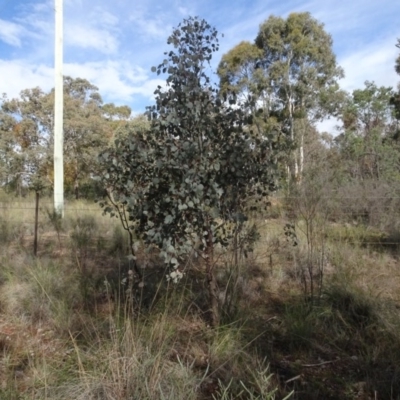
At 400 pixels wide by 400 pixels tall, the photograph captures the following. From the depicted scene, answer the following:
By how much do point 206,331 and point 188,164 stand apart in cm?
148

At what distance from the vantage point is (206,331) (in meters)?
3.41

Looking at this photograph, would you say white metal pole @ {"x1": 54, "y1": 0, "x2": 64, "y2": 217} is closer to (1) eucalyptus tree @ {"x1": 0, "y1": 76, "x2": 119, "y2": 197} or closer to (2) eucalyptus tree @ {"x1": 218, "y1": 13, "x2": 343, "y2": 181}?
(1) eucalyptus tree @ {"x1": 0, "y1": 76, "x2": 119, "y2": 197}

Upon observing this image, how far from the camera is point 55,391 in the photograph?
2365 millimetres

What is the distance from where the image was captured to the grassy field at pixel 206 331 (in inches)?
→ 97.9

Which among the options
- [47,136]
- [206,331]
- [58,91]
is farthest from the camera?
→ [47,136]

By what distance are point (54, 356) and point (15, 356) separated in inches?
14.6

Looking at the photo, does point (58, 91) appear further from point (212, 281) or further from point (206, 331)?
point (206, 331)

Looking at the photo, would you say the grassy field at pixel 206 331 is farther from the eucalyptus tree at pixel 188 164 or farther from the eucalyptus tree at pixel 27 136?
the eucalyptus tree at pixel 27 136

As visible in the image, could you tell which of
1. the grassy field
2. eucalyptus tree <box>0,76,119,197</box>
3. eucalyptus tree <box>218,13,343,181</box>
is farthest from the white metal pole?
eucalyptus tree <box>218,13,343,181</box>

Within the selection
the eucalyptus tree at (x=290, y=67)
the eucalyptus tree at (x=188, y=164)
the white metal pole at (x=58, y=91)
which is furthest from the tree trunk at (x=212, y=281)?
the eucalyptus tree at (x=290, y=67)

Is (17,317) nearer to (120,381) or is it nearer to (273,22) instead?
(120,381)

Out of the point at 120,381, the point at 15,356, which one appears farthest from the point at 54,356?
the point at 120,381

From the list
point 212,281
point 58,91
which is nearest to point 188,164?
point 212,281

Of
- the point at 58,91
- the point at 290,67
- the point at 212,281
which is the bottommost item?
the point at 212,281
